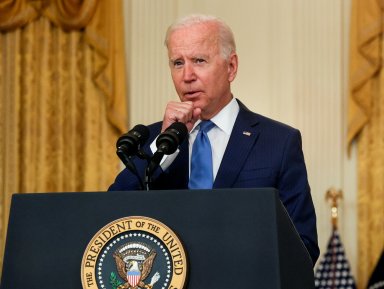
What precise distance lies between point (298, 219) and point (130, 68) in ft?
15.3

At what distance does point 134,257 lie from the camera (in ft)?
8.41

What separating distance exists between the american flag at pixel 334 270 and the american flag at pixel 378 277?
0.15m

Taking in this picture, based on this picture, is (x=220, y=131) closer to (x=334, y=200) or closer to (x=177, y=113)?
(x=177, y=113)

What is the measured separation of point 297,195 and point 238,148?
1.06 ft

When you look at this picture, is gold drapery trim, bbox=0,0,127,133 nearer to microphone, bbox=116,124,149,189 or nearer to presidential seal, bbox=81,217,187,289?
microphone, bbox=116,124,149,189

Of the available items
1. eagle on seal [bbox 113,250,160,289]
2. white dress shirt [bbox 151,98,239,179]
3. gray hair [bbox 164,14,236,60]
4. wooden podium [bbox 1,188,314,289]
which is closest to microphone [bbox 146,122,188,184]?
wooden podium [bbox 1,188,314,289]

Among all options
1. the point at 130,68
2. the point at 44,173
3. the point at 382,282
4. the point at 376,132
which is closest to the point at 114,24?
the point at 130,68

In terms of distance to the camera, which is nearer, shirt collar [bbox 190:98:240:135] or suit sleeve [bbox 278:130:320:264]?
suit sleeve [bbox 278:130:320:264]

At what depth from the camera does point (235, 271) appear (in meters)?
2.53

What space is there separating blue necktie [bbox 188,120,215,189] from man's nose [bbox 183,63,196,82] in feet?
0.79

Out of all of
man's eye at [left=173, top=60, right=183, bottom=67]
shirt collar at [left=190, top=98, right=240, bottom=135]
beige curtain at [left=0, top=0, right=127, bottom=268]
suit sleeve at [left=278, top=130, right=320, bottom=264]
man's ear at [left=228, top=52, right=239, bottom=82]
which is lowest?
suit sleeve at [left=278, top=130, right=320, bottom=264]

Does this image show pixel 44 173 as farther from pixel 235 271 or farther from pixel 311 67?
pixel 235 271

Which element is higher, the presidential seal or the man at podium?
the man at podium

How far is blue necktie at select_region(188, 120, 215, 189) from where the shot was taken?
12.0 ft
